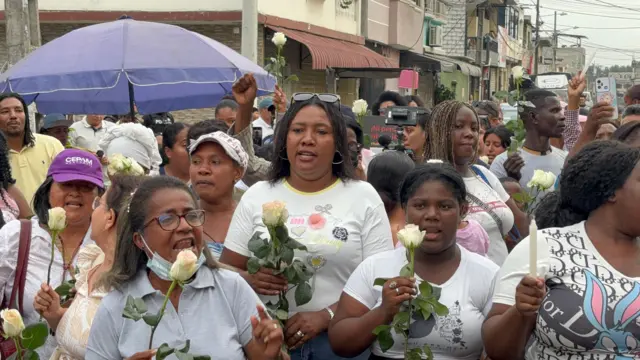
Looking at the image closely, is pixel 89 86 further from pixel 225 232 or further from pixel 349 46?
pixel 349 46

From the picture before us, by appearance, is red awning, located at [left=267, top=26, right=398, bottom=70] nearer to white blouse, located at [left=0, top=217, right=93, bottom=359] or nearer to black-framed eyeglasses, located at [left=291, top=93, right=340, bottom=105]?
black-framed eyeglasses, located at [left=291, top=93, right=340, bottom=105]

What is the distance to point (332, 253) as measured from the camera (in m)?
4.22

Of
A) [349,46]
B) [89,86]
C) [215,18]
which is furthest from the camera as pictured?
[349,46]

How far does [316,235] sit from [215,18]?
15.2 m

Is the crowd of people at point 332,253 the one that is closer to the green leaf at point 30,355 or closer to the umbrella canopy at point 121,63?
the green leaf at point 30,355

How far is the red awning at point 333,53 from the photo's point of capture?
20.2 metres

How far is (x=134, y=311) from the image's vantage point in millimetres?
3090

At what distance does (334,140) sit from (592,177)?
4.48 ft

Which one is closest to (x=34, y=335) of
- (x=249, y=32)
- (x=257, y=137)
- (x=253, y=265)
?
(x=253, y=265)

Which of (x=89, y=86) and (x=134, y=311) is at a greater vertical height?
(x=89, y=86)

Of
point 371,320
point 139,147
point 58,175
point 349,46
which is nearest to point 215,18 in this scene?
point 349,46

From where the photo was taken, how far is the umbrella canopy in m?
7.66

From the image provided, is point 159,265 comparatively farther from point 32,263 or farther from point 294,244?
point 32,263

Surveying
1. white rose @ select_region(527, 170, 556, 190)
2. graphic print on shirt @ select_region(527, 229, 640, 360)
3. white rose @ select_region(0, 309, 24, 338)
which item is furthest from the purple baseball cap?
white rose @ select_region(527, 170, 556, 190)
